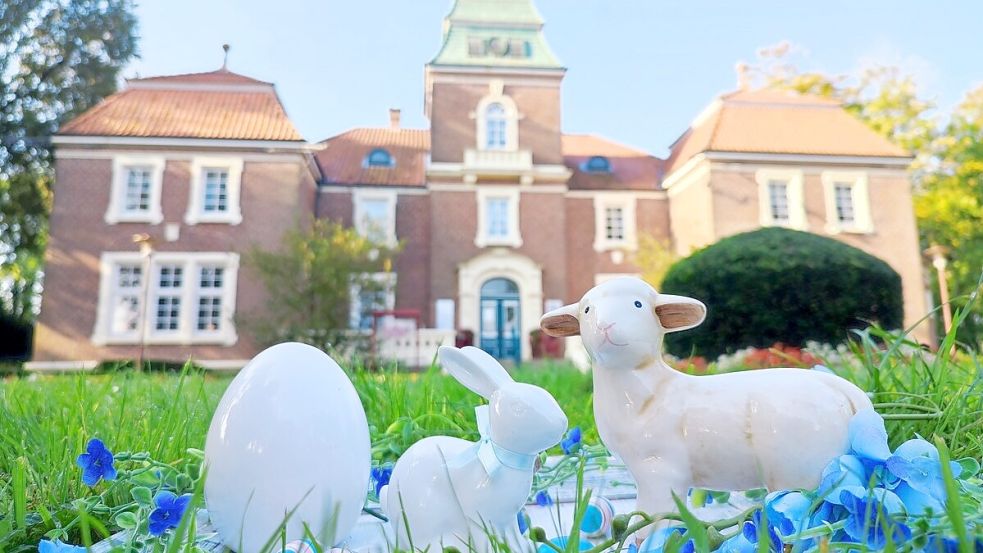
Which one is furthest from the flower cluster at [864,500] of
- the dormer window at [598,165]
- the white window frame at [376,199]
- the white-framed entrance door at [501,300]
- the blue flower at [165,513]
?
the dormer window at [598,165]

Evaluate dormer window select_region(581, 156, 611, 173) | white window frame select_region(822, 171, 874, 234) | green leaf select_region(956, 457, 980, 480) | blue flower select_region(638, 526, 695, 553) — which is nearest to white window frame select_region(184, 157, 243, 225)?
dormer window select_region(581, 156, 611, 173)

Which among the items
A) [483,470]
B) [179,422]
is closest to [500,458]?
[483,470]

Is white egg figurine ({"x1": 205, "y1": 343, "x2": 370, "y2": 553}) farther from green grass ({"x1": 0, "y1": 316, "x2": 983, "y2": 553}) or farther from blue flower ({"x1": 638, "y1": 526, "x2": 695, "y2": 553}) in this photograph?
blue flower ({"x1": 638, "y1": 526, "x2": 695, "y2": 553})

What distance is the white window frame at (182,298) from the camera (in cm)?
1494

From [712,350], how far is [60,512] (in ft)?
24.0

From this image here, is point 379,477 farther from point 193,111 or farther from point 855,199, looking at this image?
point 855,199

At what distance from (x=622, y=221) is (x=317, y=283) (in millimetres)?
9939

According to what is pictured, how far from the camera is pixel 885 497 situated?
0.70 meters

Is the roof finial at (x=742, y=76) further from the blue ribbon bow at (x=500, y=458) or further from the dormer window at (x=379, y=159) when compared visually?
the blue ribbon bow at (x=500, y=458)

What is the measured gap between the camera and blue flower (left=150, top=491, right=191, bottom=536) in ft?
3.16

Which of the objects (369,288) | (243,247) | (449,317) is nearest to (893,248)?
(449,317)

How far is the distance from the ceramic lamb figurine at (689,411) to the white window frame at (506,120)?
1716 cm

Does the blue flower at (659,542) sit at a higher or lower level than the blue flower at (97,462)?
lower

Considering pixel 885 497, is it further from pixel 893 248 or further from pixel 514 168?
pixel 893 248
